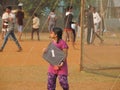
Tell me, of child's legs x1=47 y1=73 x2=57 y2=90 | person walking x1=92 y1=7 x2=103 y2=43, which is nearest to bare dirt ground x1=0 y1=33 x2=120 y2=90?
person walking x1=92 y1=7 x2=103 y2=43

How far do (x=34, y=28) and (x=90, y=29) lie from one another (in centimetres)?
1216

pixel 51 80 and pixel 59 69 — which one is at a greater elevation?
pixel 59 69

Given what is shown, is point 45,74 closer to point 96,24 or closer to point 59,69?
point 96,24

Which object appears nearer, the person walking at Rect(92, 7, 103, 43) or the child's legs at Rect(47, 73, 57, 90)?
the child's legs at Rect(47, 73, 57, 90)

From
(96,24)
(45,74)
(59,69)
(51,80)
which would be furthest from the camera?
(96,24)

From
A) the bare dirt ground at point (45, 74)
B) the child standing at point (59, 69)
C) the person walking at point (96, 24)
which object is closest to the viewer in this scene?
the child standing at point (59, 69)

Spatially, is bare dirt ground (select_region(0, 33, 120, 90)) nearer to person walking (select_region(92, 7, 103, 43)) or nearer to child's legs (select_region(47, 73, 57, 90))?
person walking (select_region(92, 7, 103, 43))

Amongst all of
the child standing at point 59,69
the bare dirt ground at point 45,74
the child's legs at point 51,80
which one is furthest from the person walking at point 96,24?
the child's legs at point 51,80

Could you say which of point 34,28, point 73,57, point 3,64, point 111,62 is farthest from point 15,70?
point 34,28

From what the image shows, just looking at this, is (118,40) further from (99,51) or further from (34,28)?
(34,28)

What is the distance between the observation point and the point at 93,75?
442 inches

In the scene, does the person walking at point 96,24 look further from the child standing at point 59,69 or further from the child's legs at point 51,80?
the child's legs at point 51,80

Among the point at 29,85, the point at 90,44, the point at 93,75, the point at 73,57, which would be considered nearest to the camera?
the point at 29,85

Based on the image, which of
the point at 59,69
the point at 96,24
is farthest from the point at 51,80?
the point at 96,24
